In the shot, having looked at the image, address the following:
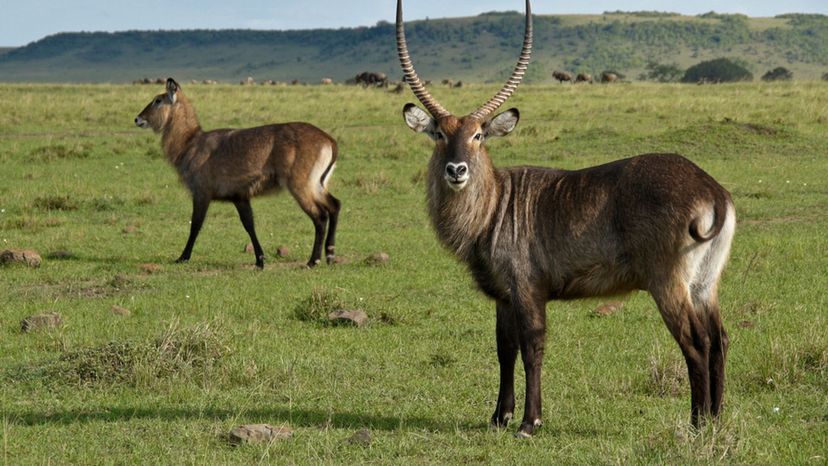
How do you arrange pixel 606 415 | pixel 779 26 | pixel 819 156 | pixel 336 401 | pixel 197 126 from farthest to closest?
pixel 779 26 → pixel 819 156 → pixel 197 126 → pixel 336 401 → pixel 606 415

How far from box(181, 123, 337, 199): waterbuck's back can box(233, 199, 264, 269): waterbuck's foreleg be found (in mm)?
99

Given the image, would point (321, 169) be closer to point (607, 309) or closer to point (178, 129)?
point (178, 129)

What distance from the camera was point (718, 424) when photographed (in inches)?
184

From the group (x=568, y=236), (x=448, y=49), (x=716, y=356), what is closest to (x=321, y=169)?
(x=568, y=236)

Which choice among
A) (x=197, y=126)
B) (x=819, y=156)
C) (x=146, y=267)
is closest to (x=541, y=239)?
(x=146, y=267)

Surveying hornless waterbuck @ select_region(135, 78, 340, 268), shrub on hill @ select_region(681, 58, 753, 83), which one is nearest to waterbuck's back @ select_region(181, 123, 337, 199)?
hornless waterbuck @ select_region(135, 78, 340, 268)

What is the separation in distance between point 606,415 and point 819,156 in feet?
46.3

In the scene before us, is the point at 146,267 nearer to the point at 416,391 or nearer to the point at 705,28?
the point at 416,391

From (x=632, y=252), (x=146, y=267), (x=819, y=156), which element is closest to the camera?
(x=632, y=252)

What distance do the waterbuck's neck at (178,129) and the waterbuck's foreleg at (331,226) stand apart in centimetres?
185

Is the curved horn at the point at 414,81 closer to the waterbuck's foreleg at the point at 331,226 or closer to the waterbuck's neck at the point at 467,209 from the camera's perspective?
the waterbuck's neck at the point at 467,209

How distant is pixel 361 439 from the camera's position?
5.04 metres

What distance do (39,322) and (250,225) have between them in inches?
136

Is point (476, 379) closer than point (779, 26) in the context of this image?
Yes
